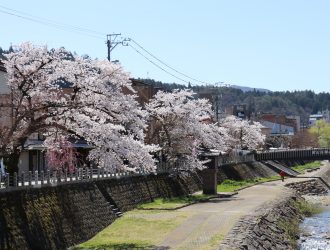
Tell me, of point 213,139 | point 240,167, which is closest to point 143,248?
point 213,139

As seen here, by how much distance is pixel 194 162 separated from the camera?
166 ft

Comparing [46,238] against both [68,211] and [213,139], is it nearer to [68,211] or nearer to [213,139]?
[68,211]

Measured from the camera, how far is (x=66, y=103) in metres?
27.1

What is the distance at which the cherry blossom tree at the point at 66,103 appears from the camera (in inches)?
1057

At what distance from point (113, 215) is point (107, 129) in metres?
8.43

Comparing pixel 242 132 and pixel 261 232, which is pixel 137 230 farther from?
pixel 242 132

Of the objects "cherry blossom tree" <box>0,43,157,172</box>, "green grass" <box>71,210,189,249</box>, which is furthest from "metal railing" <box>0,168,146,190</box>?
"green grass" <box>71,210,189,249</box>

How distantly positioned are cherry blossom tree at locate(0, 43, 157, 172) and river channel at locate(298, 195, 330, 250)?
13.6 m

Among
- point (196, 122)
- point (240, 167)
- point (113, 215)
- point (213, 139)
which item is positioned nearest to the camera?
point (113, 215)

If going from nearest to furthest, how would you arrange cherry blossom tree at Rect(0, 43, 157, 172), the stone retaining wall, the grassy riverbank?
1. cherry blossom tree at Rect(0, 43, 157, 172)
2. the stone retaining wall
3. the grassy riverbank

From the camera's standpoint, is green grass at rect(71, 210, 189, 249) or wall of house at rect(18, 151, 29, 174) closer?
green grass at rect(71, 210, 189, 249)

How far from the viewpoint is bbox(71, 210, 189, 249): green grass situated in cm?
2730

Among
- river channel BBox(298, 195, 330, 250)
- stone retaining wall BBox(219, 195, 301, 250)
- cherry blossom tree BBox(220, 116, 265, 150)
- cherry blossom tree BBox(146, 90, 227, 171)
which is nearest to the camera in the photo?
stone retaining wall BBox(219, 195, 301, 250)

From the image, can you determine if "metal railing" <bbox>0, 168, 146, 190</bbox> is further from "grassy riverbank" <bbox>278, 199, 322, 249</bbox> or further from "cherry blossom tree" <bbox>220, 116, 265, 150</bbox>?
"cherry blossom tree" <bbox>220, 116, 265, 150</bbox>
